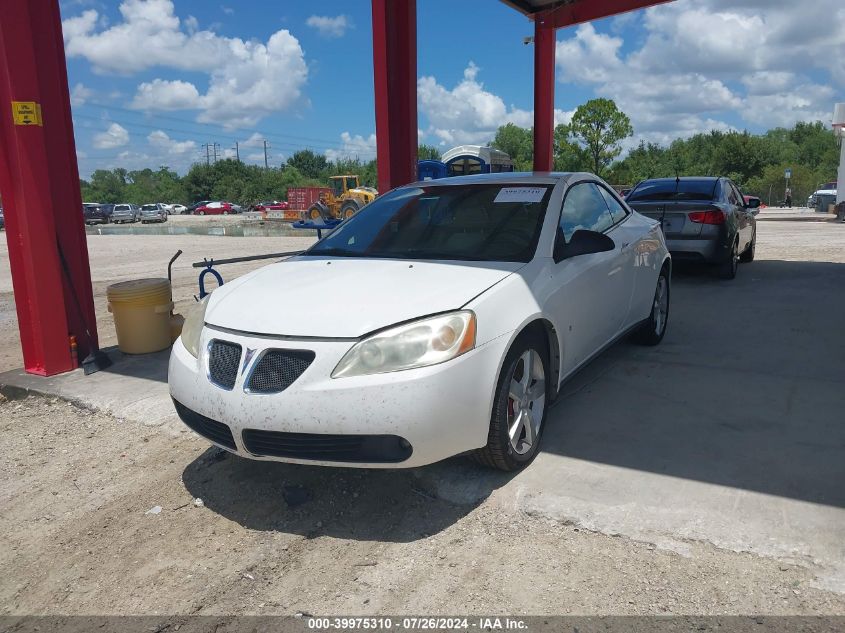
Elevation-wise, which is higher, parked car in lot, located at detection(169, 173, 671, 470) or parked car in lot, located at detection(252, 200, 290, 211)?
parked car in lot, located at detection(252, 200, 290, 211)

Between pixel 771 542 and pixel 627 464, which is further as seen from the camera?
pixel 627 464

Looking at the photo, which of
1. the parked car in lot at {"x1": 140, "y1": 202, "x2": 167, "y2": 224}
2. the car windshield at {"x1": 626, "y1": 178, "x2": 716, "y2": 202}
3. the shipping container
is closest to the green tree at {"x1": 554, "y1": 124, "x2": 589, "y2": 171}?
the shipping container

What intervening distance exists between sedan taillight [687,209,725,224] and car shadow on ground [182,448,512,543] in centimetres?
658

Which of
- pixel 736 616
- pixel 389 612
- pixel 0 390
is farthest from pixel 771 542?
pixel 0 390

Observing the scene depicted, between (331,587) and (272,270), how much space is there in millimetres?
1894

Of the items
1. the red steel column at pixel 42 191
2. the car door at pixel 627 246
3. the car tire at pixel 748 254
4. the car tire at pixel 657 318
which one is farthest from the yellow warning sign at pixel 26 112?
the car tire at pixel 748 254

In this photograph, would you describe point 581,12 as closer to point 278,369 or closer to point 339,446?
point 278,369

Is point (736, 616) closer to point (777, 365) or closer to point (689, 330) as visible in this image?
point (777, 365)

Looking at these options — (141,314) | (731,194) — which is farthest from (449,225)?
(731,194)

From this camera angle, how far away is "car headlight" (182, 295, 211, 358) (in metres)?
3.18

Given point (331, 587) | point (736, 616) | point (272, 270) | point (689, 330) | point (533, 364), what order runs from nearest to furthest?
point (736, 616) < point (331, 587) < point (533, 364) < point (272, 270) < point (689, 330)

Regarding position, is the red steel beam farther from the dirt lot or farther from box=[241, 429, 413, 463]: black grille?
box=[241, 429, 413, 463]: black grille

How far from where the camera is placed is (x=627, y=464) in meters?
3.42

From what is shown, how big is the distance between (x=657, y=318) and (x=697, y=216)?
11.9 ft
